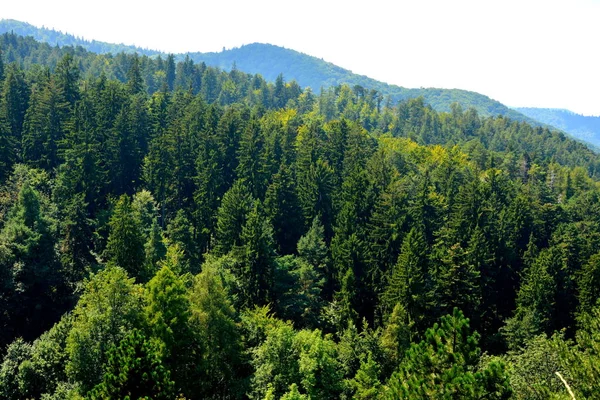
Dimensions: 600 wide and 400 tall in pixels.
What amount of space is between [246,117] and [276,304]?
5809cm

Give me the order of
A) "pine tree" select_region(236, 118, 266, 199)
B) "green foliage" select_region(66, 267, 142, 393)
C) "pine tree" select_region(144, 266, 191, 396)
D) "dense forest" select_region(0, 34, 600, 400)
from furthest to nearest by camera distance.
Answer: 1. "pine tree" select_region(236, 118, 266, 199)
2. "pine tree" select_region(144, 266, 191, 396)
3. "dense forest" select_region(0, 34, 600, 400)
4. "green foliage" select_region(66, 267, 142, 393)

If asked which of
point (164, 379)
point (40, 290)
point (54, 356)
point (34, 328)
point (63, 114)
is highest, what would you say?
point (63, 114)

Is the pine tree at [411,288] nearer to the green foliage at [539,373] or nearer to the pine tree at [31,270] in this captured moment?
the green foliage at [539,373]

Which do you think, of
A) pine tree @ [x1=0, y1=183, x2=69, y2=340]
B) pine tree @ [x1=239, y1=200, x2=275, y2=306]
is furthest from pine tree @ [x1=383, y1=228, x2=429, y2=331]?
pine tree @ [x1=0, y1=183, x2=69, y2=340]

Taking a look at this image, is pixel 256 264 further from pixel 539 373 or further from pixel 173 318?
pixel 539 373

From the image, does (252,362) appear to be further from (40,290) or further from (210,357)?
(40,290)

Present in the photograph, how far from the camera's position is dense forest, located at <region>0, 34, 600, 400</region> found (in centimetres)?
2912

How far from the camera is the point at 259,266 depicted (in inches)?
1917

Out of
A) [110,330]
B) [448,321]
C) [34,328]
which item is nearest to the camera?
[448,321]

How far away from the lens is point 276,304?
4859cm

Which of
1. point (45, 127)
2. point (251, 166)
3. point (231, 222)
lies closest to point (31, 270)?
point (231, 222)

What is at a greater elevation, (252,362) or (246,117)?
(246,117)

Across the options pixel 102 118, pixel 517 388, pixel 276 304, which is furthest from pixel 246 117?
pixel 517 388

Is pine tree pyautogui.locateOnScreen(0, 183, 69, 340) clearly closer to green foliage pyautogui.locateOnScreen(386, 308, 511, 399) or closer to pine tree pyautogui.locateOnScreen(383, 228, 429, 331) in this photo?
pine tree pyautogui.locateOnScreen(383, 228, 429, 331)
